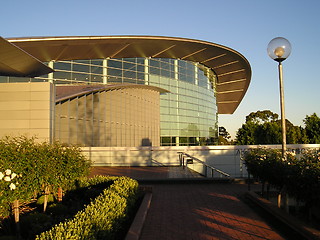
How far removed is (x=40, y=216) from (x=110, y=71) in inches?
1180

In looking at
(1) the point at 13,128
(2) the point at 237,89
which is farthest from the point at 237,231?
(2) the point at 237,89

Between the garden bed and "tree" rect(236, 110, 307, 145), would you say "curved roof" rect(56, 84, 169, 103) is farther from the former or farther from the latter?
"tree" rect(236, 110, 307, 145)

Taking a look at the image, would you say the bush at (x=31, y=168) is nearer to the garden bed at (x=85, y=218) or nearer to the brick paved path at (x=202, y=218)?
the garden bed at (x=85, y=218)

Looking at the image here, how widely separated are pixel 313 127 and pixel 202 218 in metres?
36.9

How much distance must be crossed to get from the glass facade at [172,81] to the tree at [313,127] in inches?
555

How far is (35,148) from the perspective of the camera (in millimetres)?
8398

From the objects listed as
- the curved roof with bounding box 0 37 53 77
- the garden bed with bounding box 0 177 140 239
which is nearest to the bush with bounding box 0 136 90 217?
the garden bed with bounding box 0 177 140 239

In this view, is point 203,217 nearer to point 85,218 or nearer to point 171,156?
point 85,218

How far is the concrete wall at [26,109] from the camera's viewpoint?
773 inches

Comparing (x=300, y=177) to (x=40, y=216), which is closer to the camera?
(x=300, y=177)

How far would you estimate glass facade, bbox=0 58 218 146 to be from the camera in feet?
115

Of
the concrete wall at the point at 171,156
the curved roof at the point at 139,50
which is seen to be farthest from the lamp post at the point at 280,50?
the curved roof at the point at 139,50

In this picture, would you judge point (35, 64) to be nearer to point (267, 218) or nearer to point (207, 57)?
point (267, 218)

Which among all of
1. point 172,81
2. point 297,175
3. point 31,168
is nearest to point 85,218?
point 31,168
